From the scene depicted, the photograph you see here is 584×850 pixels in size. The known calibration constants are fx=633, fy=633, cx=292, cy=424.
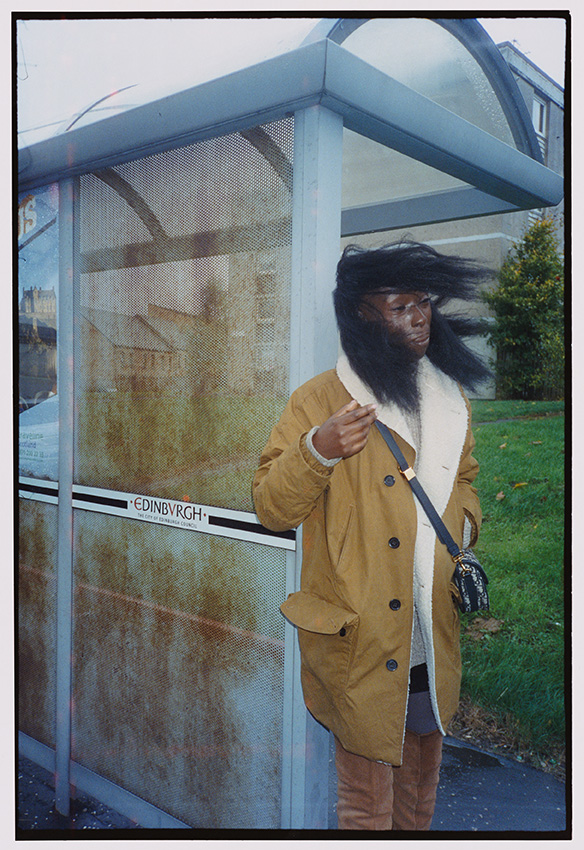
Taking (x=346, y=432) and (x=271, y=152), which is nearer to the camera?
(x=346, y=432)

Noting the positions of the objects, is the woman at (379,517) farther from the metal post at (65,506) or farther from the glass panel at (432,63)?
the metal post at (65,506)

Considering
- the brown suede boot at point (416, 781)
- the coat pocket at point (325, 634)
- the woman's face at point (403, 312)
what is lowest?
the brown suede boot at point (416, 781)

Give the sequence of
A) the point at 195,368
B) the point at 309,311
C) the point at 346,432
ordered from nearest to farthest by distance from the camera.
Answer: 1. the point at 346,432
2. the point at 309,311
3. the point at 195,368

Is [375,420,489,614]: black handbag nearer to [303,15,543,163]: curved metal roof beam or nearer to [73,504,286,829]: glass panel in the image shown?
[73,504,286,829]: glass panel

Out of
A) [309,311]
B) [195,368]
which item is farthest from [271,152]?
[195,368]

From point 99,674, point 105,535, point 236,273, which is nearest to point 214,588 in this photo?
point 105,535

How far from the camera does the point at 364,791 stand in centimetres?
178

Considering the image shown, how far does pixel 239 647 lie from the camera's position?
7.10 ft

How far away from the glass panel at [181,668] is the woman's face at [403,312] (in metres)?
0.80

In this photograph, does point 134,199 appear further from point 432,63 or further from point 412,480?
point 412,480

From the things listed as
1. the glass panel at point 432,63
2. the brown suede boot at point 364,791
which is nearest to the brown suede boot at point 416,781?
the brown suede boot at point 364,791

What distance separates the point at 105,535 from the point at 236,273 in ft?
4.03

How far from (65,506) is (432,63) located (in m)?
2.33

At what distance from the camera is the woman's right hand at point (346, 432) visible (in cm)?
153
